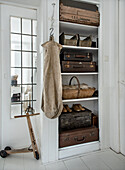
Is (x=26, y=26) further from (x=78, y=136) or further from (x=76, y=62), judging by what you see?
(x=78, y=136)

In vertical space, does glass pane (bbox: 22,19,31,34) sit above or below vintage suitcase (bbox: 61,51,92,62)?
above

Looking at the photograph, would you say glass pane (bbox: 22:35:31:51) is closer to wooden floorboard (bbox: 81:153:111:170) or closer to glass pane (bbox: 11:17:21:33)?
glass pane (bbox: 11:17:21:33)

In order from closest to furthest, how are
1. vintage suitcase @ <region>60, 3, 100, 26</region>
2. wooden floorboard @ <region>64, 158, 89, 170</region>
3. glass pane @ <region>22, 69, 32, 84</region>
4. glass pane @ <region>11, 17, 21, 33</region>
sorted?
wooden floorboard @ <region>64, 158, 89, 170</region> < vintage suitcase @ <region>60, 3, 100, 26</region> < glass pane @ <region>11, 17, 21, 33</region> < glass pane @ <region>22, 69, 32, 84</region>

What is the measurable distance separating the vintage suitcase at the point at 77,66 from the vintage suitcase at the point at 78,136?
837mm

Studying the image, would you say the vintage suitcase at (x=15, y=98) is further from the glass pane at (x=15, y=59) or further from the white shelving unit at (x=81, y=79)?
the white shelving unit at (x=81, y=79)

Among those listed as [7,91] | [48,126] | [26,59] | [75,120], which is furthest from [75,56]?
[7,91]

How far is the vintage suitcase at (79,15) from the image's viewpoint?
70.8 inches

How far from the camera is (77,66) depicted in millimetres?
1902

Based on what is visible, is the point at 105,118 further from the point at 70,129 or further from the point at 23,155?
the point at 23,155

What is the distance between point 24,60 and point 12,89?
18.7 inches

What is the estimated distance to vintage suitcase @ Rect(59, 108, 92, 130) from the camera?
6.20 feet

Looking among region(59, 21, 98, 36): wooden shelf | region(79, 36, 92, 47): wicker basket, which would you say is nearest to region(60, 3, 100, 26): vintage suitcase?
region(59, 21, 98, 36): wooden shelf

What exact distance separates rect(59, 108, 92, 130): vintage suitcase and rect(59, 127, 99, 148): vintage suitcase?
7 centimetres

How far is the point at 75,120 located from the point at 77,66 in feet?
2.48
